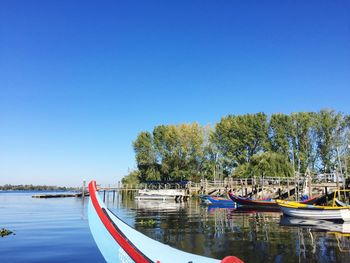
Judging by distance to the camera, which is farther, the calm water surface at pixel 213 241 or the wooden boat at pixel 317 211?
the wooden boat at pixel 317 211

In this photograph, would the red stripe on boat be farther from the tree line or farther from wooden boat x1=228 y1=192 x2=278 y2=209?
the tree line

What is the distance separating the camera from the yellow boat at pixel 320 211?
2291 centimetres

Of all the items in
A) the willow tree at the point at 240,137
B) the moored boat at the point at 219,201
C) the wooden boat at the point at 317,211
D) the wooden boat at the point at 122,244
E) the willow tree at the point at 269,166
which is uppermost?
the willow tree at the point at 240,137

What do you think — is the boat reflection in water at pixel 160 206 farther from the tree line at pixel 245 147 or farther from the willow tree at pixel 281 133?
the willow tree at pixel 281 133

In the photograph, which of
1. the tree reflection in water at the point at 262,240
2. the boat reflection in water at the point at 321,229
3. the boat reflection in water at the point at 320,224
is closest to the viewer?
the tree reflection in water at the point at 262,240

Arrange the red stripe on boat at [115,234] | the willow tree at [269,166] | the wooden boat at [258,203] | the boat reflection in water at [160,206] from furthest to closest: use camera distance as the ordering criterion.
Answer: the willow tree at [269,166], the boat reflection in water at [160,206], the wooden boat at [258,203], the red stripe on boat at [115,234]

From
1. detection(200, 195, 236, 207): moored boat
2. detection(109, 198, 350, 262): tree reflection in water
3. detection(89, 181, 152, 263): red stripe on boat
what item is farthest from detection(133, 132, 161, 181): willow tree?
detection(89, 181, 152, 263): red stripe on boat

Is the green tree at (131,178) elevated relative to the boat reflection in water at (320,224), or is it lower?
elevated

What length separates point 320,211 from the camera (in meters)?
23.8

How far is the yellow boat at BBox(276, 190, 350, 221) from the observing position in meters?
22.9

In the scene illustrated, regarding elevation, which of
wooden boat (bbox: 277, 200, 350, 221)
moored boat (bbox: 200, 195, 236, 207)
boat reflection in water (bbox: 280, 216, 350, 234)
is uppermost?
wooden boat (bbox: 277, 200, 350, 221)

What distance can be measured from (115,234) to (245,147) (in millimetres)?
60996

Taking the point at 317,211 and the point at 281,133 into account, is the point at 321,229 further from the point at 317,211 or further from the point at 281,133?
the point at 281,133

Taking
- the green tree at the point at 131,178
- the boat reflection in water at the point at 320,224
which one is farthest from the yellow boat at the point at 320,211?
the green tree at the point at 131,178
